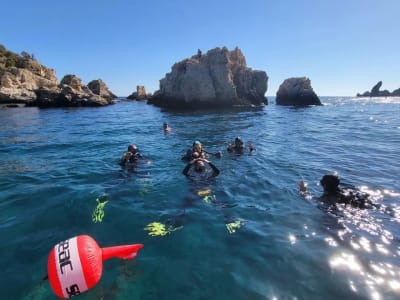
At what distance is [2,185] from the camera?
31.1ft

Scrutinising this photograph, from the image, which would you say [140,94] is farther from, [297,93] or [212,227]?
[212,227]

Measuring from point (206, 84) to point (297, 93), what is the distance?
27472 millimetres

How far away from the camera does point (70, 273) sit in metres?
3.48

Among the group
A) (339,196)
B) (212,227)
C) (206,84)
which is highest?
(206,84)

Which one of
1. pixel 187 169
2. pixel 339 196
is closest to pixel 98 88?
pixel 187 169

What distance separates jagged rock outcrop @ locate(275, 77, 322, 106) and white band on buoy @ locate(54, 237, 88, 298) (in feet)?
220

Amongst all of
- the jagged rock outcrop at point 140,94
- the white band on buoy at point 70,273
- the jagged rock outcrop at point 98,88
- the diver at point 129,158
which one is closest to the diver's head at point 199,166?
the diver at point 129,158

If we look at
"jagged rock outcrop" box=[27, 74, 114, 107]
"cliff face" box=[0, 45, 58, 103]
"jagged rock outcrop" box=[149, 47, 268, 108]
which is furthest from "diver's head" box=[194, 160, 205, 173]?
"cliff face" box=[0, 45, 58, 103]

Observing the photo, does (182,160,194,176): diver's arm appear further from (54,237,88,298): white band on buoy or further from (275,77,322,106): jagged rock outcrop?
(275,77,322,106): jagged rock outcrop

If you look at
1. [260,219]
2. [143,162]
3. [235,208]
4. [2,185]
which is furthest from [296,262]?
[2,185]

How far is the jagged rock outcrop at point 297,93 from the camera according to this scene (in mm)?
62750

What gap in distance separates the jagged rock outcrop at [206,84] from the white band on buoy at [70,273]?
4662cm

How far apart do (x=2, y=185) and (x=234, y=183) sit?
8.58m

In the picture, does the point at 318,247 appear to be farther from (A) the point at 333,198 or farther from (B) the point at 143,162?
(B) the point at 143,162
